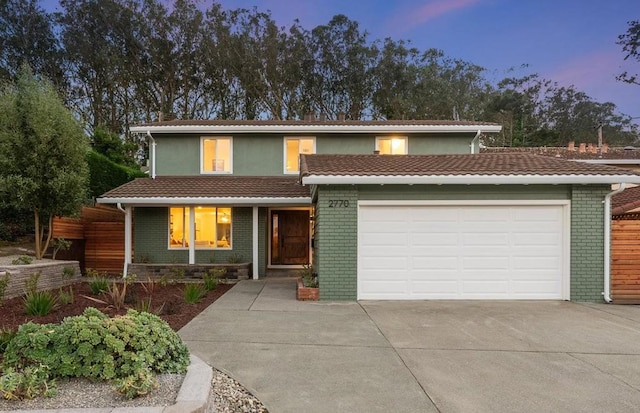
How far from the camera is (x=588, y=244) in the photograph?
8.42 m

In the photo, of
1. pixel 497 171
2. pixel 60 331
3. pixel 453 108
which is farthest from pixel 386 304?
pixel 453 108

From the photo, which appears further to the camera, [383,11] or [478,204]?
[383,11]

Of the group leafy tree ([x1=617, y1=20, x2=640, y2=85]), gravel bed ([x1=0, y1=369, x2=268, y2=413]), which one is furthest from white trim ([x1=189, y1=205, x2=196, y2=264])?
leafy tree ([x1=617, y1=20, x2=640, y2=85])

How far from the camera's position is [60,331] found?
370cm

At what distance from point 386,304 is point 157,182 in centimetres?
920

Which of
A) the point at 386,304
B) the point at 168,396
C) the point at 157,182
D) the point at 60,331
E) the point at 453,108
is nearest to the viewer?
the point at 168,396

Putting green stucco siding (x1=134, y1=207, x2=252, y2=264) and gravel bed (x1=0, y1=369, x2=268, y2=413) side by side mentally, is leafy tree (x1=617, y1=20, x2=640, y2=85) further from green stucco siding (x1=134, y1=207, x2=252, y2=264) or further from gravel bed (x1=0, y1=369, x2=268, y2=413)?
gravel bed (x1=0, y1=369, x2=268, y2=413)

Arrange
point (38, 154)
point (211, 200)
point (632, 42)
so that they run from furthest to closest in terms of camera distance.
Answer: point (632, 42), point (211, 200), point (38, 154)

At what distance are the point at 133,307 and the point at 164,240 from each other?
5808 millimetres

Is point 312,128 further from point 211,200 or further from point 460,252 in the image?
point 460,252

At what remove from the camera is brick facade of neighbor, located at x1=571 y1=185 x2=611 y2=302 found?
8414 mm

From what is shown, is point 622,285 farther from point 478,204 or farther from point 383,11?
point 383,11

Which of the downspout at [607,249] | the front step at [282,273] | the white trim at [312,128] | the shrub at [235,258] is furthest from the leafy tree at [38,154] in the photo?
the downspout at [607,249]

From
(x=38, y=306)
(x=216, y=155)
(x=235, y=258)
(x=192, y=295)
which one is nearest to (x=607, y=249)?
(x=192, y=295)
